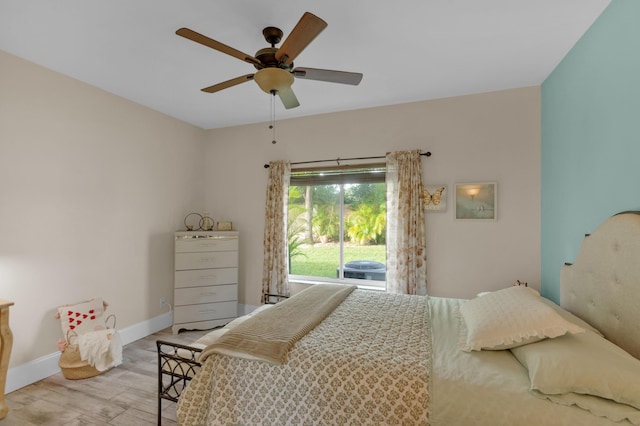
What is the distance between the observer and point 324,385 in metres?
1.39

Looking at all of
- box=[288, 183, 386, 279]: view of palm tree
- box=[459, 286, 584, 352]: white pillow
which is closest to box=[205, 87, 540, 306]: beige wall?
box=[288, 183, 386, 279]: view of palm tree

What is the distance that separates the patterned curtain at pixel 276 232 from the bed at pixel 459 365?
188 cm

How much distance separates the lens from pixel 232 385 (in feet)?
5.00

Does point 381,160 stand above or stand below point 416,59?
below

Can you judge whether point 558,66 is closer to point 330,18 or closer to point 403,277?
point 330,18

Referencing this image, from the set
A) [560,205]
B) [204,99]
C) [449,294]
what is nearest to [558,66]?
[560,205]

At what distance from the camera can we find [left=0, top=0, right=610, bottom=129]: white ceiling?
1829 millimetres

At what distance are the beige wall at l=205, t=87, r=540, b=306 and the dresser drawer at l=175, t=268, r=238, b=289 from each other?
1773mm

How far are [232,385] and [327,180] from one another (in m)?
2.66

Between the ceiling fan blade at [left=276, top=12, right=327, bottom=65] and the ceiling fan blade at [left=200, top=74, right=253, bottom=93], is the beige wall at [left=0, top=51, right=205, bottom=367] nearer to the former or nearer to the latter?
the ceiling fan blade at [left=200, top=74, right=253, bottom=93]

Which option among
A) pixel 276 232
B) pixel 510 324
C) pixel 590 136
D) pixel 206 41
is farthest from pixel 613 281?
pixel 276 232

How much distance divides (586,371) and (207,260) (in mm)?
3510

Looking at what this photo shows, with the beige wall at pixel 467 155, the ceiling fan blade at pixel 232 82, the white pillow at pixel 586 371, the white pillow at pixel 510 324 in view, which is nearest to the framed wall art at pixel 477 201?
the beige wall at pixel 467 155

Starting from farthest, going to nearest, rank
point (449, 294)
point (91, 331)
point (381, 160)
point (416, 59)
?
point (381, 160), point (449, 294), point (91, 331), point (416, 59)
